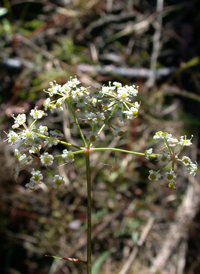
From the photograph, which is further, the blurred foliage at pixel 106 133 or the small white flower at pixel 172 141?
the blurred foliage at pixel 106 133

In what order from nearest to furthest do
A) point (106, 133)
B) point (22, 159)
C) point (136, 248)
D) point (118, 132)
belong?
point (22, 159) → point (118, 132) → point (136, 248) → point (106, 133)

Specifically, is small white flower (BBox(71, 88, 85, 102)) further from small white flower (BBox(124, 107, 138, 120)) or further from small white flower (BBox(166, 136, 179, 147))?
small white flower (BBox(166, 136, 179, 147))

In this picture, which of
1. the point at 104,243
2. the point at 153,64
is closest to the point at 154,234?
the point at 104,243

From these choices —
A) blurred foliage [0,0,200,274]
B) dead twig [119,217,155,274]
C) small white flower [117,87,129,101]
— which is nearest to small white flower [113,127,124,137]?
small white flower [117,87,129,101]

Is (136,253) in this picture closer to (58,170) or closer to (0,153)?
(58,170)

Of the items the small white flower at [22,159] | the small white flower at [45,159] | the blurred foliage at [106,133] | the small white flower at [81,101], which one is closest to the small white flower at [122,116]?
the small white flower at [81,101]

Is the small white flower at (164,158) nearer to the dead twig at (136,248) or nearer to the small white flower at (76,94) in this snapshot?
the small white flower at (76,94)

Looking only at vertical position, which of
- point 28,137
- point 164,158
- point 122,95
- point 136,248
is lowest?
point 136,248

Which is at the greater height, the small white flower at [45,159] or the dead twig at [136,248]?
the small white flower at [45,159]

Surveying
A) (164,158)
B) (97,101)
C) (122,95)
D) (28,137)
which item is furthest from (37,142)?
(164,158)

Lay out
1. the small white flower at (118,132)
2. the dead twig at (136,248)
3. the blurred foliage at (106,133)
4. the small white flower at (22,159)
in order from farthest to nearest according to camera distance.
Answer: the blurred foliage at (106,133), the dead twig at (136,248), the small white flower at (118,132), the small white flower at (22,159)

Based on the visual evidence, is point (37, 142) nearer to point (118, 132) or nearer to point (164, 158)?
point (118, 132)

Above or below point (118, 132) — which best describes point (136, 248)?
below
